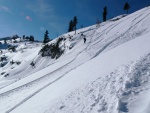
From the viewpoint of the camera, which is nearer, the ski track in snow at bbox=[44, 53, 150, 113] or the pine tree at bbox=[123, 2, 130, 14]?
the ski track in snow at bbox=[44, 53, 150, 113]

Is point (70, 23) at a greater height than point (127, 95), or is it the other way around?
point (70, 23)

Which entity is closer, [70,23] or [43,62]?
[43,62]

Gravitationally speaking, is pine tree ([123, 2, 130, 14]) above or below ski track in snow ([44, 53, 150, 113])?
above

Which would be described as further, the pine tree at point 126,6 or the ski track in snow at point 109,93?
the pine tree at point 126,6

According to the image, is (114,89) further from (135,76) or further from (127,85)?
(135,76)

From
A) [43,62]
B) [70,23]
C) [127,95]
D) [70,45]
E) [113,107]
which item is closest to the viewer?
[113,107]

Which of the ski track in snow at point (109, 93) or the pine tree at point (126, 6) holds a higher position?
the pine tree at point (126, 6)

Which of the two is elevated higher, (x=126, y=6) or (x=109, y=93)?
(x=126, y=6)

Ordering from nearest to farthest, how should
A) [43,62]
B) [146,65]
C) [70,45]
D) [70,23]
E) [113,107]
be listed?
[113,107], [146,65], [70,45], [43,62], [70,23]

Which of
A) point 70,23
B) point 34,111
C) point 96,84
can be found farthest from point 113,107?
point 70,23

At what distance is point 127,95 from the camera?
28.3 ft

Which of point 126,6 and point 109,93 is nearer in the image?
point 109,93

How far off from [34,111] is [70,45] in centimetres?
4191

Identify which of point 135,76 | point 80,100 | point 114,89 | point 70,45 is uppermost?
point 70,45
